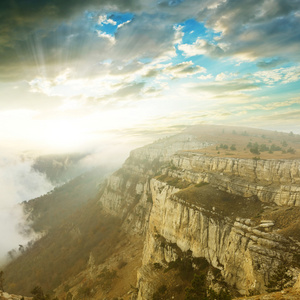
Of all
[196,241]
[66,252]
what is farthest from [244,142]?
[66,252]

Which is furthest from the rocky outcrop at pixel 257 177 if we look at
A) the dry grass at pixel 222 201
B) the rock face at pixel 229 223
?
the dry grass at pixel 222 201

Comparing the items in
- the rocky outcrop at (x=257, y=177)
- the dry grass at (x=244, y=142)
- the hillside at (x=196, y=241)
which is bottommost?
the hillside at (x=196, y=241)

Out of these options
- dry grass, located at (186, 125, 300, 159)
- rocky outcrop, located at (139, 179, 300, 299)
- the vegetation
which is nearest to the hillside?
rocky outcrop, located at (139, 179, 300, 299)

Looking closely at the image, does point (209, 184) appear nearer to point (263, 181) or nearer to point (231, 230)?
point (263, 181)

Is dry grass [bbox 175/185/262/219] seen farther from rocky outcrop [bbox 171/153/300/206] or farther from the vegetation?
the vegetation

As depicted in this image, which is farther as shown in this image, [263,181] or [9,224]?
[9,224]

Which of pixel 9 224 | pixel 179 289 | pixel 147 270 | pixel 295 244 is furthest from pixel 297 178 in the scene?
pixel 9 224

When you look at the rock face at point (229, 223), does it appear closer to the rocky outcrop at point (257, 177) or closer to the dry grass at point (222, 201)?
the rocky outcrop at point (257, 177)
